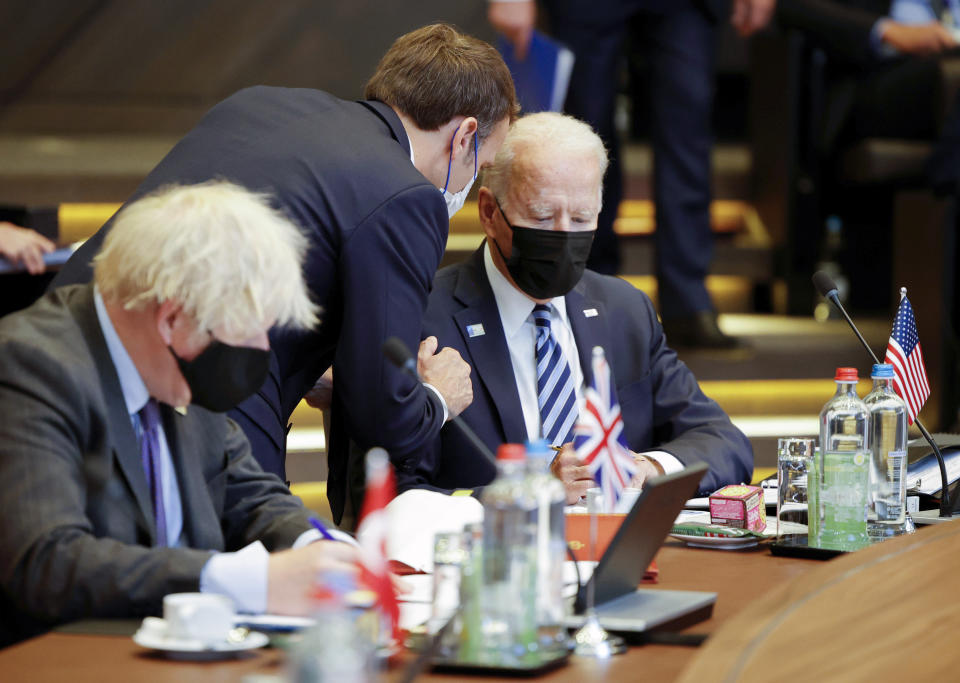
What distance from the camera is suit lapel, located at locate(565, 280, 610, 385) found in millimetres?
2735

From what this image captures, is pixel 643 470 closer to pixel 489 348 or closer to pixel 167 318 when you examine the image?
pixel 489 348

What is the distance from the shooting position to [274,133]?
95.2 inches

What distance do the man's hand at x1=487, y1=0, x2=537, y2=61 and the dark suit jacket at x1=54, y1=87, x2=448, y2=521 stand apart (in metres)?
2.08

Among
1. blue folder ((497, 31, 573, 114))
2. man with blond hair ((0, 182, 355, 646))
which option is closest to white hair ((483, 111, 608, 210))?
man with blond hair ((0, 182, 355, 646))

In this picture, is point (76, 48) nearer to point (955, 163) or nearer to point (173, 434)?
point (955, 163)

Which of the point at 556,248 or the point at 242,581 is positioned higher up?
the point at 556,248

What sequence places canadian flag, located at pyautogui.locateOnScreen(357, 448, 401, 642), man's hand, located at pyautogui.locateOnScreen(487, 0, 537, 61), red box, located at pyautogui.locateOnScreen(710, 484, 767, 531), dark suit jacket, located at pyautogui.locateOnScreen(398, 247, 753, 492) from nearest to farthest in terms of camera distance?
1. canadian flag, located at pyautogui.locateOnScreen(357, 448, 401, 642)
2. red box, located at pyautogui.locateOnScreen(710, 484, 767, 531)
3. dark suit jacket, located at pyautogui.locateOnScreen(398, 247, 753, 492)
4. man's hand, located at pyautogui.locateOnScreen(487, 0, 537, 61)

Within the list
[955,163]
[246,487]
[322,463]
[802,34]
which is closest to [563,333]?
[246,487]

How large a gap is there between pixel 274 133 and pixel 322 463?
2.11m

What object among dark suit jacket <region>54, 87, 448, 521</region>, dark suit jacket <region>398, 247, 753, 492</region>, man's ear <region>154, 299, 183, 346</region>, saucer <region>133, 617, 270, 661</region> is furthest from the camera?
dark suit jacket <region>398, 247, 753, 492</region>

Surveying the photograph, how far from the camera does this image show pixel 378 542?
4.42ft

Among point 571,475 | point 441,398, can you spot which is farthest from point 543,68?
point 571,475

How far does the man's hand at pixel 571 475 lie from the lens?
2.22 metres

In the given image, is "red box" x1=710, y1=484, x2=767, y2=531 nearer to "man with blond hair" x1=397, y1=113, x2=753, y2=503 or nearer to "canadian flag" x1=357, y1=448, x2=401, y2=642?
"man with blond hair" x1=397, y1=113, x2=753, y2=503
